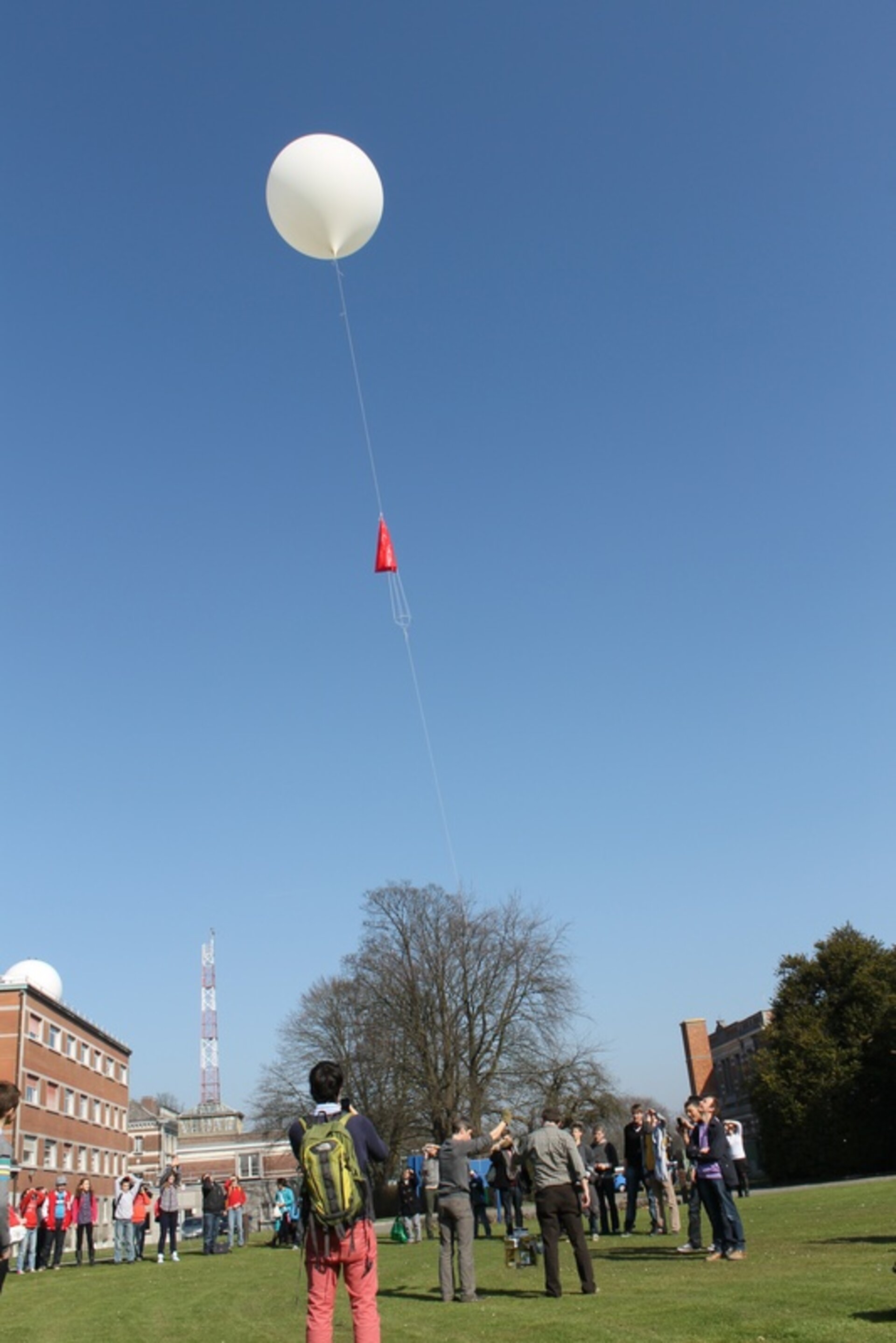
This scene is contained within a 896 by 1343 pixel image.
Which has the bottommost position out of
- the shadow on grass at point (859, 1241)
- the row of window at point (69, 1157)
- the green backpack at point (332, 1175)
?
the shadow on grass at point (859, 1241)

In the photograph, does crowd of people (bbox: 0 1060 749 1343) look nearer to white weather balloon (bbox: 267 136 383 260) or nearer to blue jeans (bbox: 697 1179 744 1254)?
blue jeans (bbox: 697 1179 744 1254)

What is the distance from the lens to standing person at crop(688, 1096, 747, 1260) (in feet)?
36.3

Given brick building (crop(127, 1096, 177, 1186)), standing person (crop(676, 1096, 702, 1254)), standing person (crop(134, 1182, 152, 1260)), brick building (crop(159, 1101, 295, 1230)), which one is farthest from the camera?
brick building (crop(159, 1101, 295, 1230))

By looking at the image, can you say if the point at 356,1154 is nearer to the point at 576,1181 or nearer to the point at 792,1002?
the point at 576,1181

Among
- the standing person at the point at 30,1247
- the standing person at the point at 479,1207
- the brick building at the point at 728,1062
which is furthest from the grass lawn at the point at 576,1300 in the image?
the brick building at the point at 728,1062

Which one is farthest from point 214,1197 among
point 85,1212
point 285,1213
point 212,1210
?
point 85,1212

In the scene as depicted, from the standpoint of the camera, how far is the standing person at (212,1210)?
23391 mm

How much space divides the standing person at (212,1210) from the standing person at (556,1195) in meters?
A: 15.9

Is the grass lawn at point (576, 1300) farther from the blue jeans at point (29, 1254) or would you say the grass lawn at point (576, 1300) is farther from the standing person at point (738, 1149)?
the blue jeans at point (29, 1254)

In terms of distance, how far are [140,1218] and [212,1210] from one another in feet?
6.09

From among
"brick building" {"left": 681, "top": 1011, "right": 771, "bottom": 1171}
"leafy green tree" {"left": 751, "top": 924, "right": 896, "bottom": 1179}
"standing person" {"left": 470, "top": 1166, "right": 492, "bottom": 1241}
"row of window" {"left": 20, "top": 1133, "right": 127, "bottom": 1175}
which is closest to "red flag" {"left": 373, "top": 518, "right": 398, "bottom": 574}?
"standing person" {"left": 470, "top": 1166, "right": 492, "bottom": 1241}

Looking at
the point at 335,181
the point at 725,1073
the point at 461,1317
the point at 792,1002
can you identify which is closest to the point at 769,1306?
the point at 461,1317

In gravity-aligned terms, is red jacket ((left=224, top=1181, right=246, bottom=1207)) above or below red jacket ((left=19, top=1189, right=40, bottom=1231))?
below

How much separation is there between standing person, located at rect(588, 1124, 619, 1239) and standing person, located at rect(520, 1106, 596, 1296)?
7.54 m
